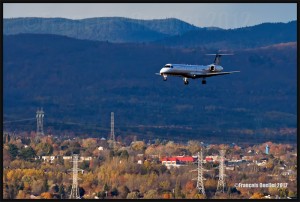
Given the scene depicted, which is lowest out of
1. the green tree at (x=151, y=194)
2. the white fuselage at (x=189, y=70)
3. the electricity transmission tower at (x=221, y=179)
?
the green tree at (x=151, y=194)

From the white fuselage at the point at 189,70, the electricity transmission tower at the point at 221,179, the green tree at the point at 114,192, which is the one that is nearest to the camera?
the white fuselage at the point at 189,70

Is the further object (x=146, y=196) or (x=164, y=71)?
(x=146, y=196)

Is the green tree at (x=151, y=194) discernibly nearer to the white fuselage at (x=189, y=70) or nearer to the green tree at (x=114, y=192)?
the green tree at (x=114, y=192)

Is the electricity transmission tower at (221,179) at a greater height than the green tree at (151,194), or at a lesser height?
greater

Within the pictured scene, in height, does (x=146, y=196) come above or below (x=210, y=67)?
below

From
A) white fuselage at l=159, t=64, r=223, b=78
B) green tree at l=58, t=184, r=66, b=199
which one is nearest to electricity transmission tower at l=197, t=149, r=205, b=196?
green tree at l=58, t=184, r=66, b=199

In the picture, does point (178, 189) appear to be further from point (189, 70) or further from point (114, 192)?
point (189, 70)

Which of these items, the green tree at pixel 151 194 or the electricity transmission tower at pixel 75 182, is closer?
the green tree at pixel 151 194

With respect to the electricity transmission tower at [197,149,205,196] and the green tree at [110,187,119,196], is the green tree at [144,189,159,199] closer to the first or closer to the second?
the green tree at [110,187,119,196]

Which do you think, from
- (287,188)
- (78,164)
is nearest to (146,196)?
(287,188)

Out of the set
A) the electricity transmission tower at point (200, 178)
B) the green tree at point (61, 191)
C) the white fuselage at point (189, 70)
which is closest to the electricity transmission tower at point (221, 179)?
the electricity transmission tower at point (200, 178)

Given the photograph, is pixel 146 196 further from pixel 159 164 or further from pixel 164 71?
pixel 164 71
